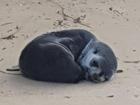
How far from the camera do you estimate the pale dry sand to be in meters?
4.45

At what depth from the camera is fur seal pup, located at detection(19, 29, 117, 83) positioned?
471 cm

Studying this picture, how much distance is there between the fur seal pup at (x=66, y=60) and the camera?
471 cm

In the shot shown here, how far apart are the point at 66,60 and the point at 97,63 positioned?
0.27 metres

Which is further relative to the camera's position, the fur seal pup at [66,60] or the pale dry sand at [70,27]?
the fur seal pup at [66,60]

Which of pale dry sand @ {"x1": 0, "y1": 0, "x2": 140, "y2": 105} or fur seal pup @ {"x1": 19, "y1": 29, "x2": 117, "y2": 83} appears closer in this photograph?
pale dry sand @ {"x1": 0, "y1": 0, "x2": 140, "y2": 105}

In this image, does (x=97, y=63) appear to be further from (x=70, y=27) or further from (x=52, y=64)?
(x=70, y=27)

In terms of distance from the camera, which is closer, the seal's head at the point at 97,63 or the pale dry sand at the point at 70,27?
the pale dry sand at the point at 70,27

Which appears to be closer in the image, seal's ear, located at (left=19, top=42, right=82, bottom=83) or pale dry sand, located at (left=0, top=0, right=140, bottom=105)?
pale dry sand, located at (left=0, top=0, right=140, bottom=105)

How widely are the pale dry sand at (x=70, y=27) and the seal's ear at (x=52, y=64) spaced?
0.22ft

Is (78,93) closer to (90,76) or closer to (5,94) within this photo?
(90,76)

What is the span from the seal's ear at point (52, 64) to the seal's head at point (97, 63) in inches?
3.3

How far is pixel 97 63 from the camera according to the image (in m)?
4.77

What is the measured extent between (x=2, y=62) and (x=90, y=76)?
98 cm

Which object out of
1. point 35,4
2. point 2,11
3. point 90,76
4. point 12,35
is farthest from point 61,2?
point 90,76
